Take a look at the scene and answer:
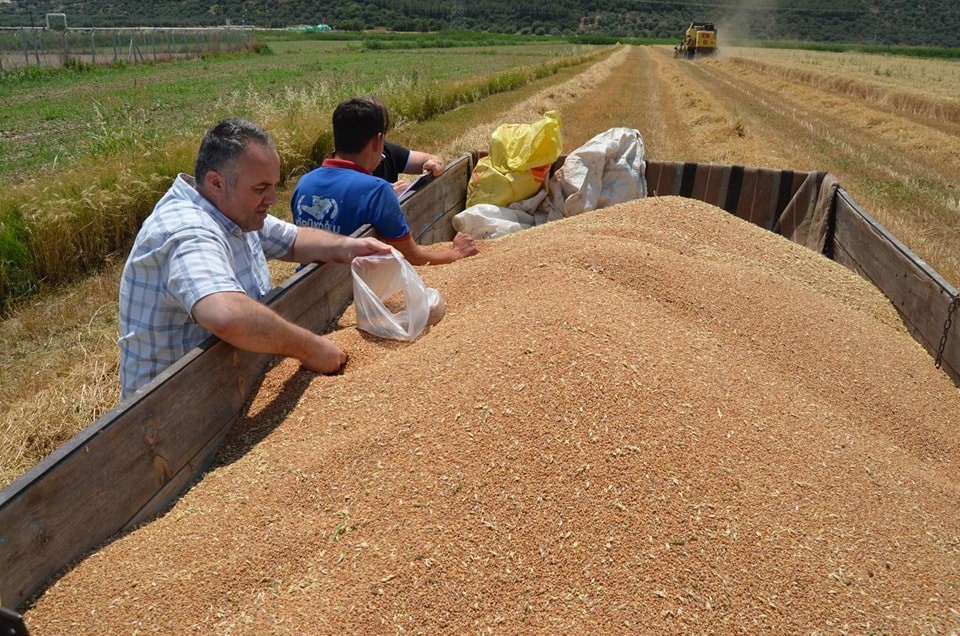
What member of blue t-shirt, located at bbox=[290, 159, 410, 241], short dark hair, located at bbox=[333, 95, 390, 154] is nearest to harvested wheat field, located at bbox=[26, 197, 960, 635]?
blue t-shirt, located at bbox=[290, 159, 410, 241]

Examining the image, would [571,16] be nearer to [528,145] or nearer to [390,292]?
[528,145]

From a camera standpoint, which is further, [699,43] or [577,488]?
[699,43]

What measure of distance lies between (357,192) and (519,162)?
1847 millimetres

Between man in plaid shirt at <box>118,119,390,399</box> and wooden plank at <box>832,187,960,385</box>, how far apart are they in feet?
8.35

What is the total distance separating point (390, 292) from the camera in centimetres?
294

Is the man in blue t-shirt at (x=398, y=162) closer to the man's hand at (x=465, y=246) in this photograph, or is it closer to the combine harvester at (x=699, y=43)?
the man's hand at (x=465, y=246)

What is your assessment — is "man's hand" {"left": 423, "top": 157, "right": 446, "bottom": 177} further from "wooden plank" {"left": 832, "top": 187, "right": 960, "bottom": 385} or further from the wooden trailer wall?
"wooden plank" {"left": 832, "top": 187, "right": 960, "bottom": 385}

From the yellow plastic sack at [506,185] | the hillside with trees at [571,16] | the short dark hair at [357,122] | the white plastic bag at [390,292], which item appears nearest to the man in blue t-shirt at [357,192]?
the short dark hair at [357,122]

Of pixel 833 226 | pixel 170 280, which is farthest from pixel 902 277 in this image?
pixel 170 280

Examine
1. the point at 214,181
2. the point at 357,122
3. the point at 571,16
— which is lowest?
the point at 214,181

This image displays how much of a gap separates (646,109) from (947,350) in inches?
587

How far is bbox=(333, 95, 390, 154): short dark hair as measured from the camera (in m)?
3.58

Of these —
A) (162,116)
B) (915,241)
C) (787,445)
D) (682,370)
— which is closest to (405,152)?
(682,370)

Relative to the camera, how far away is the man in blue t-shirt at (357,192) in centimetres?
341
